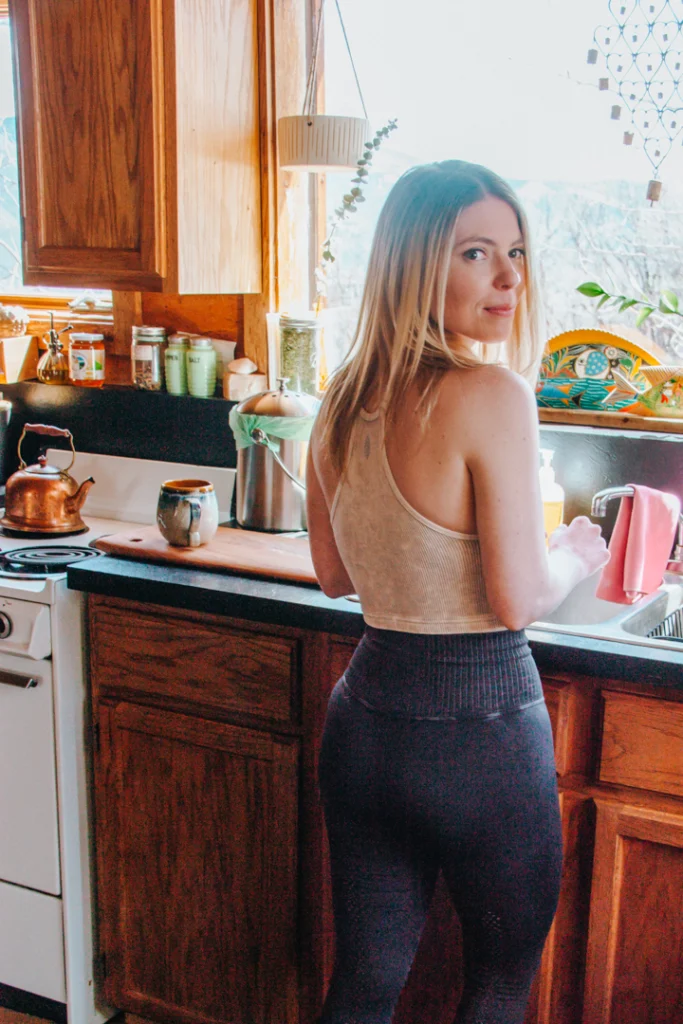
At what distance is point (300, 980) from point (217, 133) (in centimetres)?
170

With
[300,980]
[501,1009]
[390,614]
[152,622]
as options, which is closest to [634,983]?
[501,1009]

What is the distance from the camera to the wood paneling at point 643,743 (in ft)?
5.08

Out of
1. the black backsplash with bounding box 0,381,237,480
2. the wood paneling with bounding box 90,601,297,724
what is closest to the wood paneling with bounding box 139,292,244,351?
the black backsplash with bounding box 0,381,237,480

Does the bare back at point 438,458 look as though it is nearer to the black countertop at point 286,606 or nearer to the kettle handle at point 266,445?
the black countertop at point 286,606

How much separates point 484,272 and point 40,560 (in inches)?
47.6

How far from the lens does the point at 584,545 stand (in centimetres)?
147

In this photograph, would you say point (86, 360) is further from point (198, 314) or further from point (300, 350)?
point (300, 350)

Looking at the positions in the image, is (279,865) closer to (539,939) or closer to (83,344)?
(539,939)

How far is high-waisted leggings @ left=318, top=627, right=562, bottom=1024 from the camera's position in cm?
130

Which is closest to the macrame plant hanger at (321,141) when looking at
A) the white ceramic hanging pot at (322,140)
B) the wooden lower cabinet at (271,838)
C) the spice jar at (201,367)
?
the white ceramic hanging pot at (322,140)

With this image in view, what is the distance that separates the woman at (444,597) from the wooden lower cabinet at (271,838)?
0.28m

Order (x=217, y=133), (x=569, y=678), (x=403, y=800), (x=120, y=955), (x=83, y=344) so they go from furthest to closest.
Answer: (x=83, y=344), (x=217, y=133), (x=120, y=955), (x=569, y=678), (x=403, y=800)

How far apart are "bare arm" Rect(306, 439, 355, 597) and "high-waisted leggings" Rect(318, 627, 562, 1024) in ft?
0.61

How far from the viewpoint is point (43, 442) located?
9.30ft
